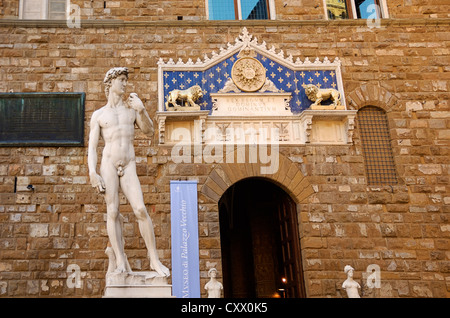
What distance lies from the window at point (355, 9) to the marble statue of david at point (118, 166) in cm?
683

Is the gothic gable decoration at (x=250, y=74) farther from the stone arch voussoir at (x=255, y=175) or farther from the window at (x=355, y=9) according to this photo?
the window at (x=355, y=9)

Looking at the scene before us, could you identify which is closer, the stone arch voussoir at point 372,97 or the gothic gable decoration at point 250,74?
the gothic gable decoration at point 250,74

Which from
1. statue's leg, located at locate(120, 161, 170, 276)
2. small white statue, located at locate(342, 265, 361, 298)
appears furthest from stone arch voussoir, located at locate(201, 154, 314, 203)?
statue's leg, located at locate(120, 161, 170, 276)

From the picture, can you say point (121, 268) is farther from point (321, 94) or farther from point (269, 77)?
point (321, 94)

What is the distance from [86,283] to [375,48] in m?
8.12

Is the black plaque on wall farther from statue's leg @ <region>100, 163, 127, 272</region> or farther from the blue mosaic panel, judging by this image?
statue's leg @ <region>100, 163, 127, 272</region>

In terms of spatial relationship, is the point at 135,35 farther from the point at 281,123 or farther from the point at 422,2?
the point at 422,2

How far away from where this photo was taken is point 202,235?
1118cm

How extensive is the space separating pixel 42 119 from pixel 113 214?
483 centimetres

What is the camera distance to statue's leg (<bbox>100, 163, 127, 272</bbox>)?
25.2ft

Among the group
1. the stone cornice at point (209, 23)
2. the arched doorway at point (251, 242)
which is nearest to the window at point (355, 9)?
the stone cornice at point (209, 23)

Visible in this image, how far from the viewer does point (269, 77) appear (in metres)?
12.4

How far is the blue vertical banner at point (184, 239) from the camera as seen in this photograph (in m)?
10.7
